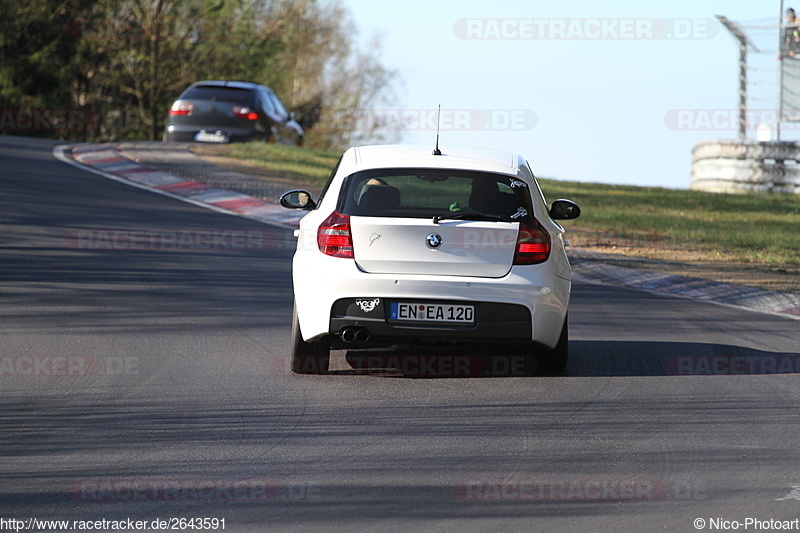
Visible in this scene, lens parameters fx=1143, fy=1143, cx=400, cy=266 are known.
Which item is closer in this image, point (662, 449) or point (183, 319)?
point (662, 449)

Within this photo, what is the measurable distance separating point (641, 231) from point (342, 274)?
10.7m

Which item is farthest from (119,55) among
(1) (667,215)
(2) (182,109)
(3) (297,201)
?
(3) (297,201)

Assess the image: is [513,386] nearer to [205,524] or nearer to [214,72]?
[205,524]

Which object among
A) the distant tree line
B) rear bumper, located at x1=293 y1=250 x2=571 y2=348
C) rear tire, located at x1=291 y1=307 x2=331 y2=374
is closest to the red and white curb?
rear tire, located at x1=291 y1=307 x2=331 y2=374

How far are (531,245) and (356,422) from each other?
1842 mm

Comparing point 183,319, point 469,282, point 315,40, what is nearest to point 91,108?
point 315,40

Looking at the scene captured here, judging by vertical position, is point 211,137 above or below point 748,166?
above

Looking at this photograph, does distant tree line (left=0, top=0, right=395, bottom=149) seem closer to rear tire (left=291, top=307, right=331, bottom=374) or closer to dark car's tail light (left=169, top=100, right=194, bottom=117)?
dark car's tail light (left=169, top=100, right=194, bottom=117)

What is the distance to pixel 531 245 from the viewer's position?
748 centimetres

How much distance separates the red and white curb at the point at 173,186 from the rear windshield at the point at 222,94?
7.34ft

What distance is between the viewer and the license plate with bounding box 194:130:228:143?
23.1 meters

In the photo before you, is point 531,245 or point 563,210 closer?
point 531,245

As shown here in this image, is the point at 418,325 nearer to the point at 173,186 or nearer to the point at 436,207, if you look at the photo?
the point at 436,207

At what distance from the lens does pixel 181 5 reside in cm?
4066
